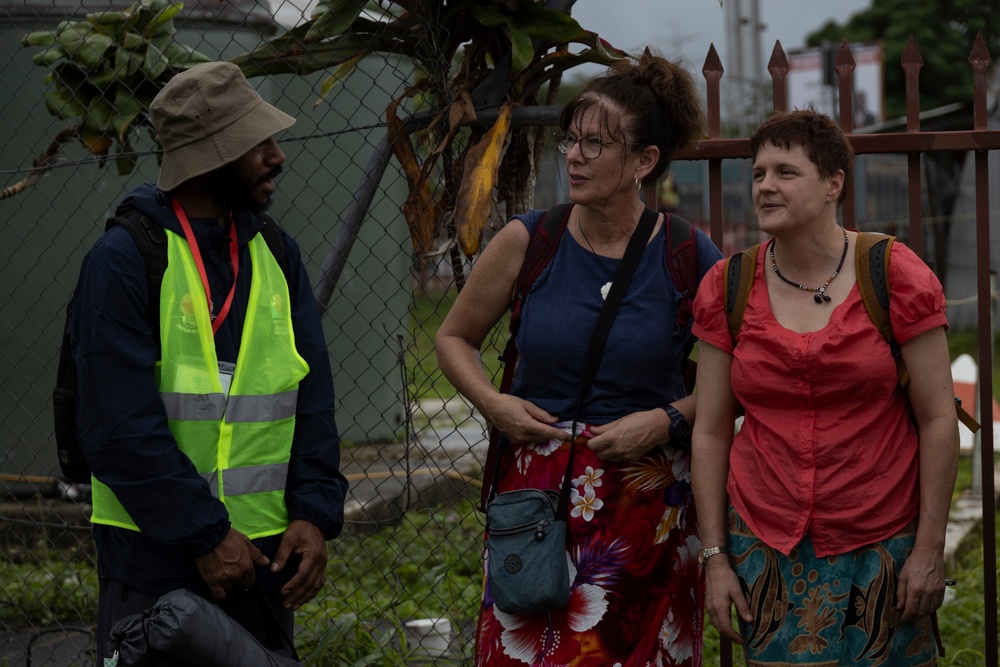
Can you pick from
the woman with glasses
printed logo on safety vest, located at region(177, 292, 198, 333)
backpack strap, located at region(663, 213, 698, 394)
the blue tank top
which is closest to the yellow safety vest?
printed logo on safety vest, located at region(177, 292, 198, 333)

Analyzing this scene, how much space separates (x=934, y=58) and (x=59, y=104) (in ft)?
88.1

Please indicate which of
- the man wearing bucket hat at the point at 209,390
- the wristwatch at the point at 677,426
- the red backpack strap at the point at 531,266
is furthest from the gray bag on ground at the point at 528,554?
the man wearing bucket hat at the point at 209,390

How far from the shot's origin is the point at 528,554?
2.74m

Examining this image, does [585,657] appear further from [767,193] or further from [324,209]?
[324,209]

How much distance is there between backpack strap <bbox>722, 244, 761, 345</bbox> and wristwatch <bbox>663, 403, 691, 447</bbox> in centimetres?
24

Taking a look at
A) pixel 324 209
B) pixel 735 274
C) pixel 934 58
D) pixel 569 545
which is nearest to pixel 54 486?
pixel 324 209

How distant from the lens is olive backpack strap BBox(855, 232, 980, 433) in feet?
8.32

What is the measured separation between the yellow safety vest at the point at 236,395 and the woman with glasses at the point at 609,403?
47 centimetres

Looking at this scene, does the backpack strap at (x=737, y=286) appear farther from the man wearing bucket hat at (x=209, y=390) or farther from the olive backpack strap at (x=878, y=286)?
the man wearing bucket hat at (x=209, y=390)

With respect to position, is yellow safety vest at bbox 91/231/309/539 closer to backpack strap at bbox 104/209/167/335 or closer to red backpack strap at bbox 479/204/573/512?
backpack strap at bbox 104/209/167/335

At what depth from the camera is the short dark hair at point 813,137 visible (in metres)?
2.60

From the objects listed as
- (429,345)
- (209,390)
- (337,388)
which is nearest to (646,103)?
(209,390)

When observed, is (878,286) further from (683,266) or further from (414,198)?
(414,198)

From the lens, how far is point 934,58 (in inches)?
1078
